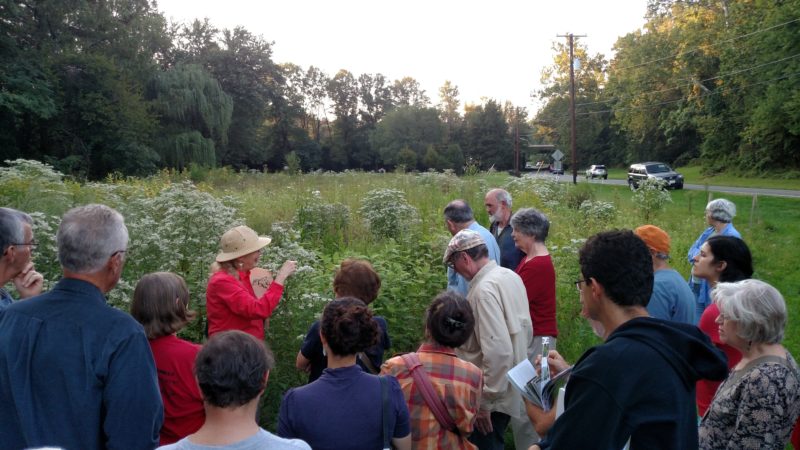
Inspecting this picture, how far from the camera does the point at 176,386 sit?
286 cm

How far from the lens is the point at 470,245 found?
3893mm

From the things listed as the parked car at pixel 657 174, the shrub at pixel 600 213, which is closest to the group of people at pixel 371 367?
the shrub at pixel 600 213

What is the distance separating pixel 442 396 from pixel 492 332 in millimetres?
811

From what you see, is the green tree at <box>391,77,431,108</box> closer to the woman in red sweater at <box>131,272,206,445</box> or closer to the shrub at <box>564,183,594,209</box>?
the shrub at <box>564,183,594,209</box>

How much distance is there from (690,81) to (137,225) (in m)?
48.3

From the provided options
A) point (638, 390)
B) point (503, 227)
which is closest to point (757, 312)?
point (638, 390)

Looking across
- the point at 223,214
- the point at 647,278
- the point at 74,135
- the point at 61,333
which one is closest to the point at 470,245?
the point at 647,278

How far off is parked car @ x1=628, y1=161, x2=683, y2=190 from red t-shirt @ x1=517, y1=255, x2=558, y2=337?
28.2 m

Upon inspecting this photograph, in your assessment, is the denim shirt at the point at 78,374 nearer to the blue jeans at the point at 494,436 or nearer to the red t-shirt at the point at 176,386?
the red t-shirt at the point at 176,386

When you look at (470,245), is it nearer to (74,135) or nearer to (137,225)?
(137,225)

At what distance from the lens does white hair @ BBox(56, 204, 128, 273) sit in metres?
2.18

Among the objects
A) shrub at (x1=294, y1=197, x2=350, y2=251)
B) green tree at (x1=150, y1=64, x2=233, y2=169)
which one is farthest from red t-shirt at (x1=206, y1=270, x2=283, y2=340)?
green tree at (x1=150, y1=64, x2=233, y2=169)

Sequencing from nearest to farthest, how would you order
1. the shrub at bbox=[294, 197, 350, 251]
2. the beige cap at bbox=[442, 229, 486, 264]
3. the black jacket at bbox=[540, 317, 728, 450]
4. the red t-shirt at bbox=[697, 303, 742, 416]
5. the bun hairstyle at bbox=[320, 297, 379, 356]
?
the black jacket at bbox=[540, 317, 728, 450]
the bun hairstyle at bbox=[320, 297, 379, 356]
the red t-shirt at bbox=[697, 303, 742, 416]
the beige cap at bbox=[442, 229, 486, 264]
the shrub at bbox=[294, 197, 350, 251]

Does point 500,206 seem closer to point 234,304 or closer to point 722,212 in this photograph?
point 722,212
